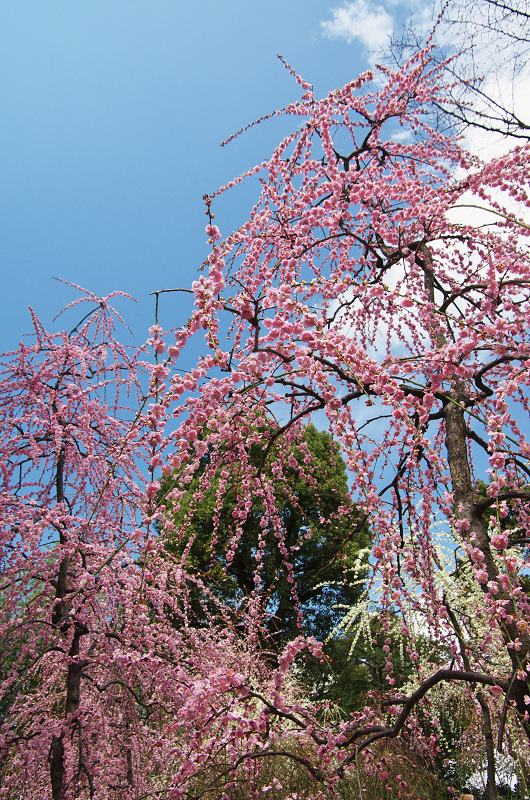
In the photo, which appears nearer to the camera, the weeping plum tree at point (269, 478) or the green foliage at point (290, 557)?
the weeping plum tree at point (269, 478)

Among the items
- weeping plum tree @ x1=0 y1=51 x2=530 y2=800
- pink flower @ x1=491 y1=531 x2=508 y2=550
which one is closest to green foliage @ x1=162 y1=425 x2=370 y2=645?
weeping plum tree @ x1=0 y1=51 x2=530 y2=800

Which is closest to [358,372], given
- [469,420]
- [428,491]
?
[428,491]

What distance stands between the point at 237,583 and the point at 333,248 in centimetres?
939

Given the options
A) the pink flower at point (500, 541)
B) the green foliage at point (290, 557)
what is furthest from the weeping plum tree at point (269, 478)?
the green foliage at point (290, 557)

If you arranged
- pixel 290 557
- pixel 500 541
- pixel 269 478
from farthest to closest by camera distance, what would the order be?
pixel 290 557
pixel 269 478
pixel 500 541

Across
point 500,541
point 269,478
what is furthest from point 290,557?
point 500,541

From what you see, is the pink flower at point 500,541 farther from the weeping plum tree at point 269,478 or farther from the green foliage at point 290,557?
the green foliage at point 290,557

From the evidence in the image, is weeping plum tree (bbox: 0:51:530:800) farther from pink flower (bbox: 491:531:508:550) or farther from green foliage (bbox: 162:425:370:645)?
green foliage (bbox: 162:425:370:645)

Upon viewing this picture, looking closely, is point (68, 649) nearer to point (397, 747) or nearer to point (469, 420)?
point (469, 420)

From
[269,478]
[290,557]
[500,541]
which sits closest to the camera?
[500,541]

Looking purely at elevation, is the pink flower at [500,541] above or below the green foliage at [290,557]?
below

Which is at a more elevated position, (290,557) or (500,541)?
(290,557)

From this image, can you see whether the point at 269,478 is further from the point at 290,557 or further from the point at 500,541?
the point at 290,557

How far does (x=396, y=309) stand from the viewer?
5180 millimetres
